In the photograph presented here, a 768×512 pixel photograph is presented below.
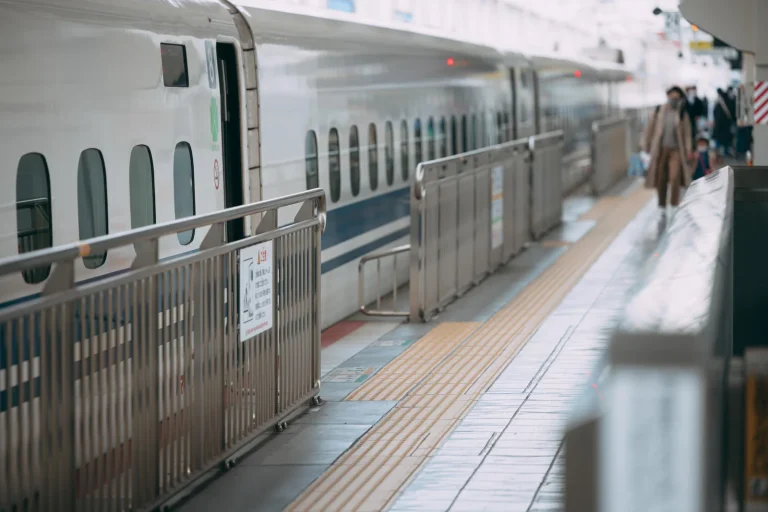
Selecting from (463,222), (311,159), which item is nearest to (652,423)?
(311,159)

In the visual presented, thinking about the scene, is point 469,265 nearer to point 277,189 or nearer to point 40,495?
point 277,189

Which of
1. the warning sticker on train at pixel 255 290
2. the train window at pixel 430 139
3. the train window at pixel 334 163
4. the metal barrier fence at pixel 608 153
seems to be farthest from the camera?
the metal barrier fence at pixel 608 153

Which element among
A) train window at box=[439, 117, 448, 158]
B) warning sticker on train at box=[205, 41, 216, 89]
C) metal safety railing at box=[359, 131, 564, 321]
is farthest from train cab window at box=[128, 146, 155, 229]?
train window at box=[439, 117, 448, 158]

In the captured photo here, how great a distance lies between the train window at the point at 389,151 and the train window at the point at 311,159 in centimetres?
250

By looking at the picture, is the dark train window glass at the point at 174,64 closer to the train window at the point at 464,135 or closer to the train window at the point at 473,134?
the train window at the point at 464,135

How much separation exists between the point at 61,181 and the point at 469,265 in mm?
7016

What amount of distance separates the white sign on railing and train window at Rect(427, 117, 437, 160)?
3.97 feet

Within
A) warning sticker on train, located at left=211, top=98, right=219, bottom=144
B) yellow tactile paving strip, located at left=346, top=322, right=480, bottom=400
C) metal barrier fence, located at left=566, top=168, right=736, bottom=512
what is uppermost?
warning sticker on train, located at left=211, top=98, right=219, bottom=144

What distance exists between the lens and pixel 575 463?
9.16 feet

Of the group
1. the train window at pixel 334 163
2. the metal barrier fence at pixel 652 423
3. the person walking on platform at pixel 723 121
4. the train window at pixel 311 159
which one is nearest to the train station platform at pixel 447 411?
the metal barrier fence at pixel 652 423

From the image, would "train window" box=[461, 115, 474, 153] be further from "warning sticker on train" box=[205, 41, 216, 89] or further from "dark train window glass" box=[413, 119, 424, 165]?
"warning sticker on train" box=[205, 41, 216, 89]

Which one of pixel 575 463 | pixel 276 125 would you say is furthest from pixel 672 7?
pixel 575 463

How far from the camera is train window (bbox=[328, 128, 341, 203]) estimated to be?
11383mm

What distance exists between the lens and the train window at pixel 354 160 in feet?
39.7
